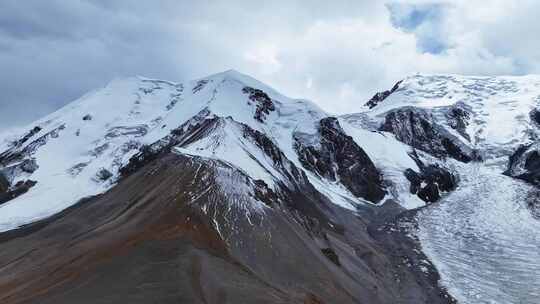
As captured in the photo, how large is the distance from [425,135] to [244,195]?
124m

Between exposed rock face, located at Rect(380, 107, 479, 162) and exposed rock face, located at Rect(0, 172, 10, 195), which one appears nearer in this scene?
exposed rock face, located at Rect(0, 172, 10, 195)

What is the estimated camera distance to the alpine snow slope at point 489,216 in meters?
70.6

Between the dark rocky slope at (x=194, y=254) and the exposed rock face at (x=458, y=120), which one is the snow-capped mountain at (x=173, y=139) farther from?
the exposed rock face at (x=458, y=120)

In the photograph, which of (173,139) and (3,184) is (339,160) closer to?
(173,139)

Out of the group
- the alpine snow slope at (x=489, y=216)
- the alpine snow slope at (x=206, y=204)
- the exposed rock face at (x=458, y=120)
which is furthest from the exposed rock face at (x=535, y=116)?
the alpine snow slope at (x=206, y=204)

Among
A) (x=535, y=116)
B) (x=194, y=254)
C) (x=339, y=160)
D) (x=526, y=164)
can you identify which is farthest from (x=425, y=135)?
(x=194, y=254)

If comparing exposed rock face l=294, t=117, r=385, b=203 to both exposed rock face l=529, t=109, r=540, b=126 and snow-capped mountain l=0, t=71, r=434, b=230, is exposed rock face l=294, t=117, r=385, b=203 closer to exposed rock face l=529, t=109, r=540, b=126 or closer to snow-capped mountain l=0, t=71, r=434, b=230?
snow-capped mountain l=0, t=71, r=434, b=230

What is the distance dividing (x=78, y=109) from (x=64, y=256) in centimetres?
9969

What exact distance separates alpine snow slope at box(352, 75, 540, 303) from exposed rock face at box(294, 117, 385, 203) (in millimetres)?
15144

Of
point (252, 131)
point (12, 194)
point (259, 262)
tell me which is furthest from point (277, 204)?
point (12, 194)

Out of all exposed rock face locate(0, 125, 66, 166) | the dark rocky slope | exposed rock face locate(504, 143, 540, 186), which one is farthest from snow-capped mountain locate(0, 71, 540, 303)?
exposed rock face locate(504, 143, 540, 186)

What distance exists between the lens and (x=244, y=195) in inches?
2566

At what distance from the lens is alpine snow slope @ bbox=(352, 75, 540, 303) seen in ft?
232

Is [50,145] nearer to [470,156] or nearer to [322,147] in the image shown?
[322,147]
